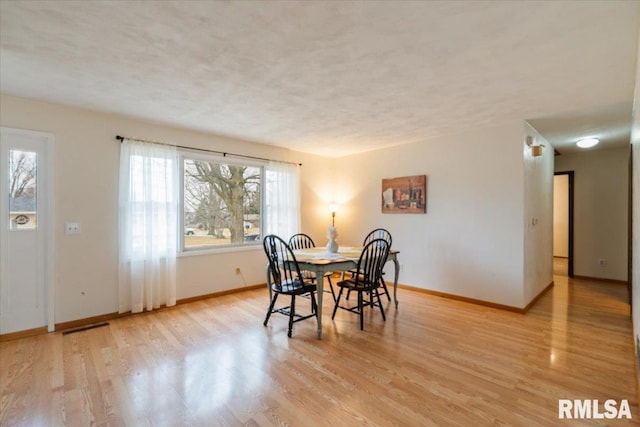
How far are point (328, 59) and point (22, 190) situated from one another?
334 cm

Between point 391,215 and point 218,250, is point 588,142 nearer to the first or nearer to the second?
point 391,215

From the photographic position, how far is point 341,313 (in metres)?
3.65

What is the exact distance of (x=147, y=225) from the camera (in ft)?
12.0

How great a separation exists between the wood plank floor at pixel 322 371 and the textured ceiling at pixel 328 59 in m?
2.37

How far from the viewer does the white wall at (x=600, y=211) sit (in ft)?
16.6

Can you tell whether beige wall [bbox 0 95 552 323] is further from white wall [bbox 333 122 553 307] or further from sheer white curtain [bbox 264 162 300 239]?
sheer white curtain [bbox 264 162 300 239]

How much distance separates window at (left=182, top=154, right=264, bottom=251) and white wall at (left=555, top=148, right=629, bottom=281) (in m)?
5.88

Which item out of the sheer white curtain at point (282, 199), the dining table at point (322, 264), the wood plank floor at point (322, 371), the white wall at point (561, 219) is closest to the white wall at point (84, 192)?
the wood plank floor at point (322, 371)

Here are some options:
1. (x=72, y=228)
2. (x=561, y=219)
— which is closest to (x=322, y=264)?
(x=72, y=228)

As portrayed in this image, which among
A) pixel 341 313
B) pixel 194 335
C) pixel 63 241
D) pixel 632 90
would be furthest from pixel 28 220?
pixel 632 90

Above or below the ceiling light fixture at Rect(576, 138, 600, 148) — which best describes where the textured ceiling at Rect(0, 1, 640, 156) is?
above

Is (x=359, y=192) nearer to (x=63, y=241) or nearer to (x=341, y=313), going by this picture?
(x=341, y=313)

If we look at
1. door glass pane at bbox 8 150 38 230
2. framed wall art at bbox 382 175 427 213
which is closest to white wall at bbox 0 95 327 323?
door glass pane at bbox 8 150 38 230

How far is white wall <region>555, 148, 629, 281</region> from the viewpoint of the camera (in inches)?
199
